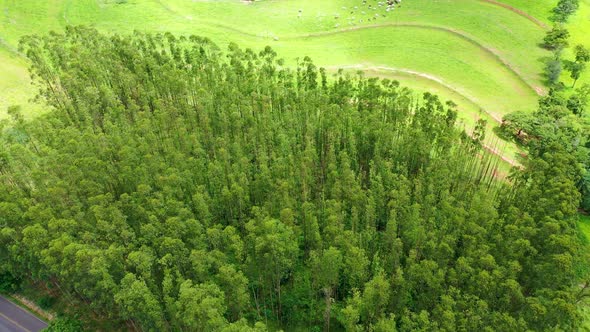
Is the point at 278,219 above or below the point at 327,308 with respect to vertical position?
above

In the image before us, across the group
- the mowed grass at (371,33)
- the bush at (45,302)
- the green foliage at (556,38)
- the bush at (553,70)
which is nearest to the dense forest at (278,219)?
the bush at (45,302)

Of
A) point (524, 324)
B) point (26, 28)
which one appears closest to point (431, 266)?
point (524, 324)

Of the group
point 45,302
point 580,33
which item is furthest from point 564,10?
point 45,302

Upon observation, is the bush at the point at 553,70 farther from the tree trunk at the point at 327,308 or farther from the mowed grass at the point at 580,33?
the tree trunk at the point at 327,308

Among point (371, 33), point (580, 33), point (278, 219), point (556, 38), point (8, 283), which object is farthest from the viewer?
point (371, 33)

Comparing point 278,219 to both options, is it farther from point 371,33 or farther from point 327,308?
point 371,33

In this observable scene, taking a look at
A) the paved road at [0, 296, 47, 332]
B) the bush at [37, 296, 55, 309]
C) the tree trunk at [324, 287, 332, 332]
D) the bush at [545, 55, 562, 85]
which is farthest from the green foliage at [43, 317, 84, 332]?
the bush at [545, 55, 562, 85]
